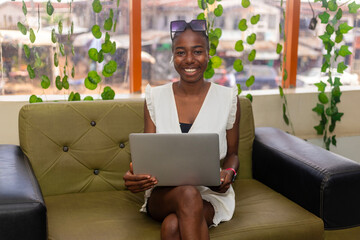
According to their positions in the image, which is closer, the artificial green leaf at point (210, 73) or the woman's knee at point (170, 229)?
the woman's knee at point (170, 229)

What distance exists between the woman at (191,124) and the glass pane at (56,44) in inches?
30.9

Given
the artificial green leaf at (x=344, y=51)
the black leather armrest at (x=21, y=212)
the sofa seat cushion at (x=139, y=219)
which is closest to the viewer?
the black leather armrest at (x=21, y=212)

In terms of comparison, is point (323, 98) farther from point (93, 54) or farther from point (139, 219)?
point (139, 219)

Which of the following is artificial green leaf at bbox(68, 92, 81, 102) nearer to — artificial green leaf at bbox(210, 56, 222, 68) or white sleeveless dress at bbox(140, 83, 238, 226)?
white sleeveless dress at bbox(140, 83, 238, 226)

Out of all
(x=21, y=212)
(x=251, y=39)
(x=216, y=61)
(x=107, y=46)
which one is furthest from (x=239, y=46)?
(x=21, y=212)

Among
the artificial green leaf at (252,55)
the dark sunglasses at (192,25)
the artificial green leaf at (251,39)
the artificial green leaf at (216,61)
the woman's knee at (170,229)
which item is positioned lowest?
the woman's knee at (170,229)

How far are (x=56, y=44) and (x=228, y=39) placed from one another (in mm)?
1105

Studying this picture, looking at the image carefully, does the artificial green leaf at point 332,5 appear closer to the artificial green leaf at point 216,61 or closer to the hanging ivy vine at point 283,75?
the hanging ivy vine at point 283,75

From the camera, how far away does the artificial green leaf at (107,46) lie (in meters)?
2.80

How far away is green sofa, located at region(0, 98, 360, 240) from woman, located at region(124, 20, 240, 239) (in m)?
0.09

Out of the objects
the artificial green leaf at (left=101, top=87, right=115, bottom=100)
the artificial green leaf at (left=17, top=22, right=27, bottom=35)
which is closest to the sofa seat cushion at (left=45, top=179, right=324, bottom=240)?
the artificial green leaf at (left=101, top=87, right=115, bottom=100)

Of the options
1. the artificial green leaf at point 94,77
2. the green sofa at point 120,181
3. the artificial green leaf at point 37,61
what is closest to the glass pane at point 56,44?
the artificial green leaf at point 37,61

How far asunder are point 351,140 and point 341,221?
1627mm

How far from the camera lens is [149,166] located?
1.83 meters
